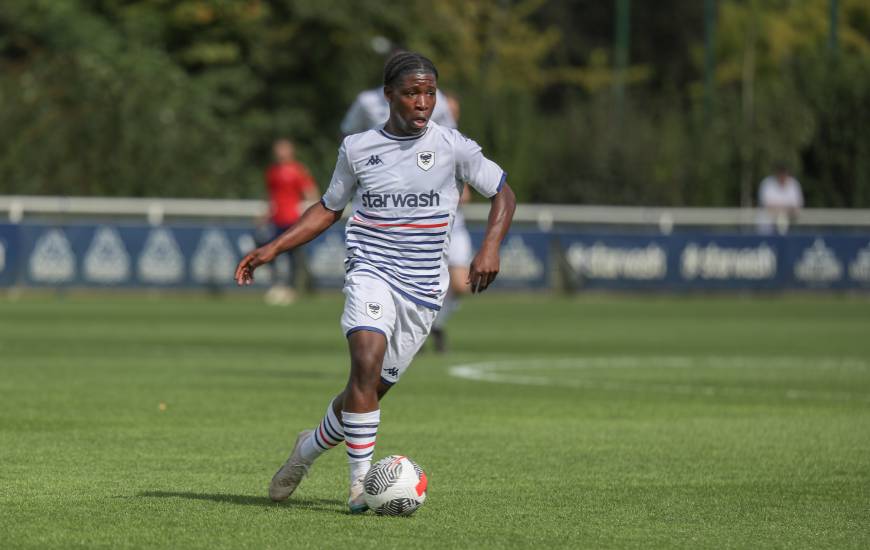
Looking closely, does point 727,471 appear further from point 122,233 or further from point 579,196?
point 579,196

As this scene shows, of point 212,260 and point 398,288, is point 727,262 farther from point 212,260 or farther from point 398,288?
point 398,288

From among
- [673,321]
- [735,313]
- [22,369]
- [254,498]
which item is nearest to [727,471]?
[254,498]

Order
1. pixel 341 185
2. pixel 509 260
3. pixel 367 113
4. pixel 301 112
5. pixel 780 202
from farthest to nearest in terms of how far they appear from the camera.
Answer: pixel 301 112, pixel 780 202, pixel 509 260, pixel 367 113, pixel 341 185

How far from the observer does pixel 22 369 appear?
1536 cm

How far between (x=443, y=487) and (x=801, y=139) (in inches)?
1426

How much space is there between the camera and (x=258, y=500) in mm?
7973

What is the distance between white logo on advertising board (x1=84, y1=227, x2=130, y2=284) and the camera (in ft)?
96.3

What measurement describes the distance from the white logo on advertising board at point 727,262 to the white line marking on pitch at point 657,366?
15.1 meters

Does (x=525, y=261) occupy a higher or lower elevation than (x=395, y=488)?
lower

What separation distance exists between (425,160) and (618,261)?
25.7 meters

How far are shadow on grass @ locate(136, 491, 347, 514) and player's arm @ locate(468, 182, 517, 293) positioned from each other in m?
1.11

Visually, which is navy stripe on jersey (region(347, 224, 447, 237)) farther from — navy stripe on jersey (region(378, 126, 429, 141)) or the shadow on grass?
the shadow on grass

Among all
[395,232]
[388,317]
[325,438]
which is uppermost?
[395,232]

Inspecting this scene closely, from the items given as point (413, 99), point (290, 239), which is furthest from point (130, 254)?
point (413, 99)
